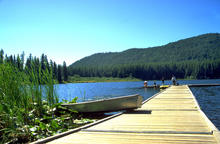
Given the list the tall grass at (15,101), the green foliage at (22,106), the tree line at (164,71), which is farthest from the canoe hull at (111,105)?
the tree line at (164,71)

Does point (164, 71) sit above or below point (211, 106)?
above

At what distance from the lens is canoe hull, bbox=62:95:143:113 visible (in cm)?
741

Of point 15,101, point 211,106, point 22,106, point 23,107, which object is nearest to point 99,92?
point 211,106

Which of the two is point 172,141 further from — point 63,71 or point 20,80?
point 63,71

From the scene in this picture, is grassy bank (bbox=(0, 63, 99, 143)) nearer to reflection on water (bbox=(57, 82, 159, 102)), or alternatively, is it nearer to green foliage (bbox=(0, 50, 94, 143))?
green foliage (bbox=(0, 50, 94, 143))

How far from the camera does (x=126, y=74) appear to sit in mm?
124750

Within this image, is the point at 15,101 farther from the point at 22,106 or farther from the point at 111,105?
the point at 111,105

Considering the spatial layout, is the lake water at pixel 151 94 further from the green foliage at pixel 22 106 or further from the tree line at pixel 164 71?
the tree line at pixel 164 71

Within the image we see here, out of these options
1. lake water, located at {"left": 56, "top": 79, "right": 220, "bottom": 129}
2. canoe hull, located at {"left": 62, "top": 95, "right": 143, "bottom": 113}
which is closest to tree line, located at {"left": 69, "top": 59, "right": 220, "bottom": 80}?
lake water, located at {"left": 56, "top": 79, "right": 220, "bottom": 129}

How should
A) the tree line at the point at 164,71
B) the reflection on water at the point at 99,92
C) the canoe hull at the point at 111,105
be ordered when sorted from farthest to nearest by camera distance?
1. the tree line at the point at 164,71
2. the reflection on water at the point at 99,92
3. the canoe hull at the point at 111,105

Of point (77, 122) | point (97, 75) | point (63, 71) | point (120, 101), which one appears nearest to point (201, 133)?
point (120, 101)

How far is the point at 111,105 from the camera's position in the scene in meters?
7.79

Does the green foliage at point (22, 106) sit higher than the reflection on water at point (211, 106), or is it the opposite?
the green foliage at point (22, 106)

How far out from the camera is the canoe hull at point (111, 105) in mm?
7410
